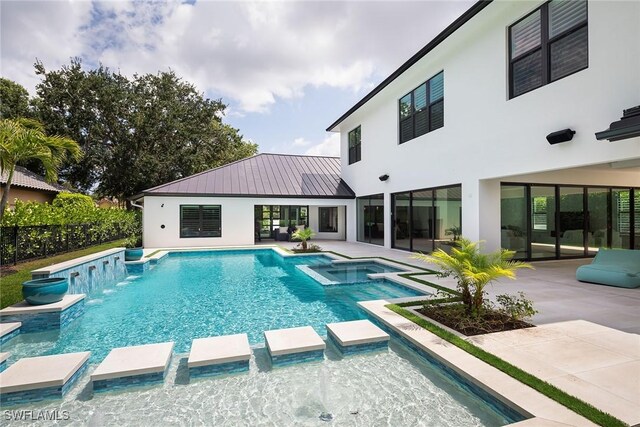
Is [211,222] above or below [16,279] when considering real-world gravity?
above

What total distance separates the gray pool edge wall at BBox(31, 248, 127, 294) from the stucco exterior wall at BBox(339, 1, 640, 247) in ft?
37.0

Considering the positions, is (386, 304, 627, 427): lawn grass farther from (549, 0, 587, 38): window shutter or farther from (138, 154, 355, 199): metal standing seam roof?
(138, 154, 355, 199): metal standing seam roof

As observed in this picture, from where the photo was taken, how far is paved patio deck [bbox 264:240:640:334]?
540cm

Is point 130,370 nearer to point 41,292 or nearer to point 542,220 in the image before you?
point 41,292

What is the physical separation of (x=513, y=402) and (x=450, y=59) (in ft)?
35.8

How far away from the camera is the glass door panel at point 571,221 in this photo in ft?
36.5

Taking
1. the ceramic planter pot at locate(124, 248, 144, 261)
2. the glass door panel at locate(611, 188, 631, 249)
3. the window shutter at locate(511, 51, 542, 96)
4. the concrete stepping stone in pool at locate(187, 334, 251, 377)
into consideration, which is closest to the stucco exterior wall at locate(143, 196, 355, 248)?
the ceramic planter pot at locate(124, 248, 144, 261)

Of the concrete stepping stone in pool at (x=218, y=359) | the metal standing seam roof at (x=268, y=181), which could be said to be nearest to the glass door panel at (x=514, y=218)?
the concrete stepping stone in pool at (x=218, y=359)

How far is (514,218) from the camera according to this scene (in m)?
10.5

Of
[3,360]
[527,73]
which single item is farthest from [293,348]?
[527,73]

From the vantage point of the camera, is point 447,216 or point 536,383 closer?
point 536,383

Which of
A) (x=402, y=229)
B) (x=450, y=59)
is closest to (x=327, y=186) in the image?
(x=402, y=229)

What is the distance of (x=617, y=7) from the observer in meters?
6.35

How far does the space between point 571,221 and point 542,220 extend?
138 cm
